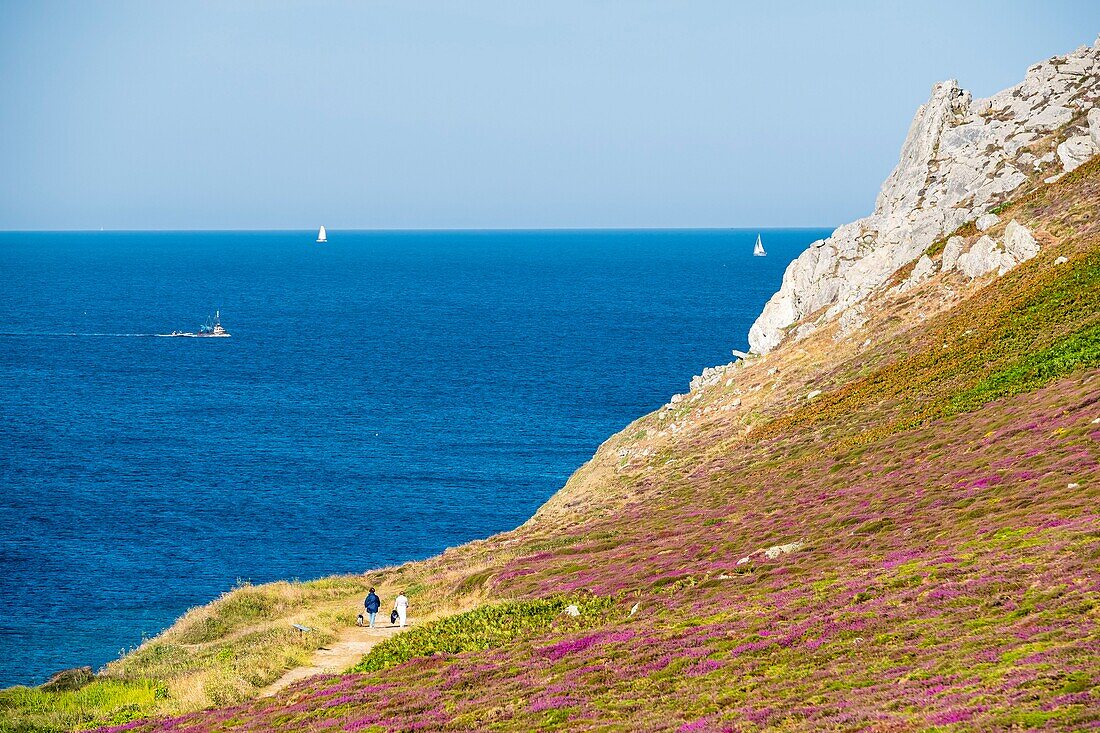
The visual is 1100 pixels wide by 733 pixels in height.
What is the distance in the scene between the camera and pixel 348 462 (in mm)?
110250

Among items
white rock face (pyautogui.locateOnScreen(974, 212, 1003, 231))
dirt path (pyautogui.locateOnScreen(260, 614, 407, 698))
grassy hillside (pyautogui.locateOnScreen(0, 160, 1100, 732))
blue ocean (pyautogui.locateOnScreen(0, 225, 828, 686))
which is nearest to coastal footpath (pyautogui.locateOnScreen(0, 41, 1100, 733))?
grassy hillside (pyautogui.locateOnScreen(0, 160, 1100, 732))

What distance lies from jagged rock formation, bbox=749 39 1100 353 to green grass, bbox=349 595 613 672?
39021 mm

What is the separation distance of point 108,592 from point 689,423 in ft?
143

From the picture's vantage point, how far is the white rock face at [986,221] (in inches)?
2586

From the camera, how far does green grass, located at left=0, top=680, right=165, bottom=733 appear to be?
3111cm

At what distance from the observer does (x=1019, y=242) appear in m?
60.4

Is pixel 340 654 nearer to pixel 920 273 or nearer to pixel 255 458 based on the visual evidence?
pixel 920 273

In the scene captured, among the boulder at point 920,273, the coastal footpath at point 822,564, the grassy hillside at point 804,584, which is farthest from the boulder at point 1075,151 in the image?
the boulder at point 920,273

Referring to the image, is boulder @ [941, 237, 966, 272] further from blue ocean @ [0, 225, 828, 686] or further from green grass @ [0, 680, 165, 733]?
green grass @ [0, 680, 165, 733]

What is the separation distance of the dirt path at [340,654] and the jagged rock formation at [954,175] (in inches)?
1608

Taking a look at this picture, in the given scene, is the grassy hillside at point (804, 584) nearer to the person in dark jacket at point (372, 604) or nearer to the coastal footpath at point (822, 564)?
the coastal footpath at point (822, 564)

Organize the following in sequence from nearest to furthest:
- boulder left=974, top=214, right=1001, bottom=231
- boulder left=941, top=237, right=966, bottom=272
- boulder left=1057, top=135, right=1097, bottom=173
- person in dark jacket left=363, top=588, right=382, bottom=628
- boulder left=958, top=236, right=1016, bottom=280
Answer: person in dark jacket left=363, top=588, right=382, bottom=628 < boulder left=958, top=236, right=1016, bottom=280 < boulder left=941, top=237, right=966, bottom=272 < boulder left=974, top=214, right=1001, bottom=231 < boulder left=1057, top=135, right=1097, bottom=173

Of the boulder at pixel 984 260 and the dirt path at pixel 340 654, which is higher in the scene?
the boulder at pixel 984 260

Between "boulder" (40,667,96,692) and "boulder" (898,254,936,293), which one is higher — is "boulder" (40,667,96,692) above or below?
below
